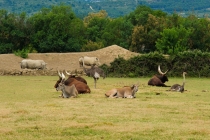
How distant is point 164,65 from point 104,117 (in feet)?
74.5

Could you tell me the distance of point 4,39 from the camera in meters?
55.3

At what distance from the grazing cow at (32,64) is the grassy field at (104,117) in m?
19.8

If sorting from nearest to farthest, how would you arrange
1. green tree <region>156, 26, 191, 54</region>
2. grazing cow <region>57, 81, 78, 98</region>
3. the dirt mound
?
grazing cow <region>57, 81, 78, 98</region> → the dirt mound → green tree <region>156, 26, 191, 54</region>

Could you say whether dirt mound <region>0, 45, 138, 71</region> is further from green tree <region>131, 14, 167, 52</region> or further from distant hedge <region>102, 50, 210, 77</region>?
green tree <region>131, 14, 167, 52</region>

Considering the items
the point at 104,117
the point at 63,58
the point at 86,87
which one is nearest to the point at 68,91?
the point at 86,87

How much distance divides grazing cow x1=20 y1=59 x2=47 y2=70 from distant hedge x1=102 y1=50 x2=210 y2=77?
214 inches

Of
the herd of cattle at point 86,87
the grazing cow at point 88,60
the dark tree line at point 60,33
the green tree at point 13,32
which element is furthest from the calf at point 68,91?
the green tree at point 13,32

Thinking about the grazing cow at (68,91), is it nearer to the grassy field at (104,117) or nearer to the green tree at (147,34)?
the grassy field at (104,117)

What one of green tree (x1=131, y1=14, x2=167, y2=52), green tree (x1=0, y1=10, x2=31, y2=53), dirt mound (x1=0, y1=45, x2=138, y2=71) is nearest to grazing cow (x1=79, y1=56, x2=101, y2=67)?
dirt mound (x1=0, y1=45, x2=138, y2=71)

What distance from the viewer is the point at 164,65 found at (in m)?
36.2

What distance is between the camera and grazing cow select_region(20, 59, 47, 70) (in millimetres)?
39719

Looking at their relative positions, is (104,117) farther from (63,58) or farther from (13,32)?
(13,32)

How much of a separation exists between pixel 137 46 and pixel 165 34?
7.83 metres

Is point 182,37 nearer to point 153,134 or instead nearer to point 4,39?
point 4,39
